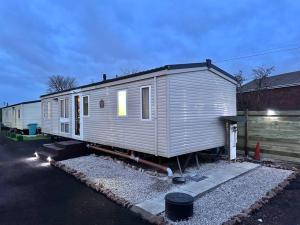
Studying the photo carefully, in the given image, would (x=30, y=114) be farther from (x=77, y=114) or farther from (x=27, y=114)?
(x=77, y=114)

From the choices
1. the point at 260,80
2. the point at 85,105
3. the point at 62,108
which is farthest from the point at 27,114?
the point at 260,80

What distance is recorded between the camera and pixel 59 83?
1411 inches

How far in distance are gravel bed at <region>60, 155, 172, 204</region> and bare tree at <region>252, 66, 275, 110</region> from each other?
11.8m

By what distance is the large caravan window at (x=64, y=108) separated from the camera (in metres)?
12.9

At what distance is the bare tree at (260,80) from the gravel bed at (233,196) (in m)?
10.3

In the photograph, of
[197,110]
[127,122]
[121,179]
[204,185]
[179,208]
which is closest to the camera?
[179,208]

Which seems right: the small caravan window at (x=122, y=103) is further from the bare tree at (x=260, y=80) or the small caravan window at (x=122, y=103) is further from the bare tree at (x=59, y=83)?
the bare tree at (x=59, y=83)

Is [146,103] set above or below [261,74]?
below

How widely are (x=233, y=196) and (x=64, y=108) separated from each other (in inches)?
395

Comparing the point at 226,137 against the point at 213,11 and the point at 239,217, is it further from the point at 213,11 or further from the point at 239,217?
the point at 213,11

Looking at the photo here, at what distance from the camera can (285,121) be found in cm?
875

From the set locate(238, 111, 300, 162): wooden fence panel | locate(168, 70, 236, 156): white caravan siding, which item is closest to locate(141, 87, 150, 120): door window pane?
locate(168, 70, 236, 156): white caravan siding

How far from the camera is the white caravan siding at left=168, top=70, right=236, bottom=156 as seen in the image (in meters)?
7.18

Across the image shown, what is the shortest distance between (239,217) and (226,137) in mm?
4923
